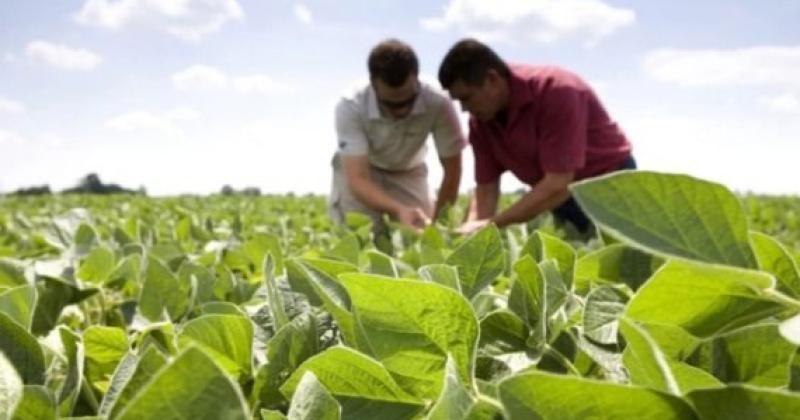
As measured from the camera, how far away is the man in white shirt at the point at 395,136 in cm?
530

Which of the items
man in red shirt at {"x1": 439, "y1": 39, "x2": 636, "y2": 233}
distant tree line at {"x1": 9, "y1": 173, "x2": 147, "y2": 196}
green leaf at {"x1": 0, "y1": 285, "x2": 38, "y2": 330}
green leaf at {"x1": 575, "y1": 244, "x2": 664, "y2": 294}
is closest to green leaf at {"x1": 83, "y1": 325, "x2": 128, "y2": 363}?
green leaf at {"x1": 0, "y1": 285, "x2": 38, "y2": 330}

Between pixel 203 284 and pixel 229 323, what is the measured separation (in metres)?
0.64

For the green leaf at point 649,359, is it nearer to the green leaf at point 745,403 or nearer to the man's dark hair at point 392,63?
the green leaf at point 745,403

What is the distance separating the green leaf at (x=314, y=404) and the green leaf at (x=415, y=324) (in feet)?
0.24

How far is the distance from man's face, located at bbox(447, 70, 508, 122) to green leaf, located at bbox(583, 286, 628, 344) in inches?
169

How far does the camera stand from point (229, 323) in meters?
0.75

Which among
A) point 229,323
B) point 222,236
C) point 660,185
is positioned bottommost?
point 222,236

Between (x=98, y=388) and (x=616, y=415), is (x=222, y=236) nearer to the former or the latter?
(x=98, y=388)

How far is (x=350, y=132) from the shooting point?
18.5 feet

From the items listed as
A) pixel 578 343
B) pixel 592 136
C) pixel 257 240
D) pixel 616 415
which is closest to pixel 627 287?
pixel 578 343

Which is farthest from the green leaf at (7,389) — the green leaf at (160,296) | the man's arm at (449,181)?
the man's arm at (449,181)

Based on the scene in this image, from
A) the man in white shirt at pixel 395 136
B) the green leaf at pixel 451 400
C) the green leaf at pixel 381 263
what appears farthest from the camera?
the man in white shirt at pixel 395 136

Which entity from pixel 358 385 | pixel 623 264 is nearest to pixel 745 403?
pixel 358 385

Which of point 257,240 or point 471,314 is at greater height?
point 471,314
